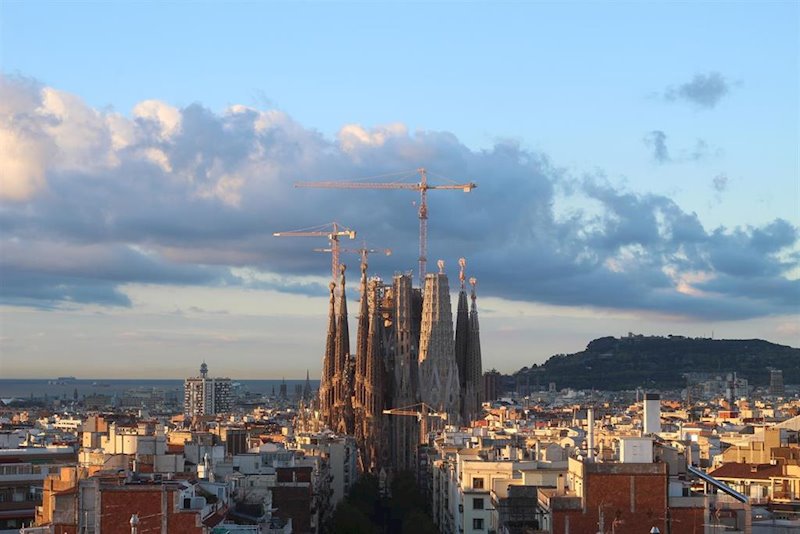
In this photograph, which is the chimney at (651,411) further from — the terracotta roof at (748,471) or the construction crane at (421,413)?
the construction crane at (421,413)

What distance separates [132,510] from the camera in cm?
5097

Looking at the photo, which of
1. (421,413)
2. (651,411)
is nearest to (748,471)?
(651,411)

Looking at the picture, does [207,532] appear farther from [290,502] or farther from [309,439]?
[309,439]

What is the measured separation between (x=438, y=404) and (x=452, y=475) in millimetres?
100758

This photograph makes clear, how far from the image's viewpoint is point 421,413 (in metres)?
193

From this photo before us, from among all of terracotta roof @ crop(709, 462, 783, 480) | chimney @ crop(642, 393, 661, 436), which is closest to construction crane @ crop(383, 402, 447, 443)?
terracotta roof @ crop(709, 462, 783, 480)

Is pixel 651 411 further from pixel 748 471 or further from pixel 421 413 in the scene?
pixel 421 413

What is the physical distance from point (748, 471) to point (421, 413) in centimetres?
11337

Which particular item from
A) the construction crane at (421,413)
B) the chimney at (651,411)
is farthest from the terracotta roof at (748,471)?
the construction crane at (421,413)

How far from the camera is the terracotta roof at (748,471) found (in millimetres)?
78750

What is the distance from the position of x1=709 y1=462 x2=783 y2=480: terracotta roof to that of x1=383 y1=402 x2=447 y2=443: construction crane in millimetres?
100894

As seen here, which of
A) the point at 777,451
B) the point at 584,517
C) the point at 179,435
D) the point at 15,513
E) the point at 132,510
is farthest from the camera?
the point at 179,435

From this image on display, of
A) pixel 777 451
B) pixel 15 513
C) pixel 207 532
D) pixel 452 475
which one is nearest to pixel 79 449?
pixel 452 475

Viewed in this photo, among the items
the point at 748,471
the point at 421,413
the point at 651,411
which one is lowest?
the point at 748,471
